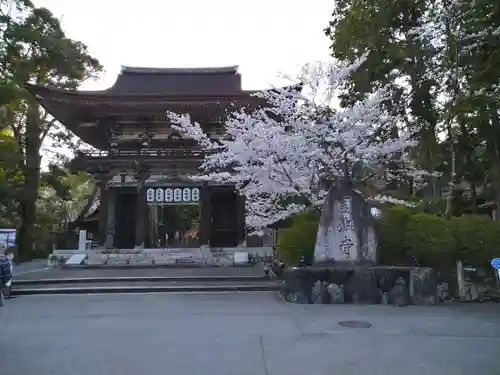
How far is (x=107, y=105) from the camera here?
20.8m

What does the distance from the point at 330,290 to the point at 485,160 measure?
360 inches

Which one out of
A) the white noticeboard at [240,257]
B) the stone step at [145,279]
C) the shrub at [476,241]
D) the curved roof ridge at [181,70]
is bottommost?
the stone step at [145,279]

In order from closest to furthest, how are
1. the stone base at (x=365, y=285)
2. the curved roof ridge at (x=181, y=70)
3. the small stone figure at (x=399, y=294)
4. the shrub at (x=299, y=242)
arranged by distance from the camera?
the small stone figure at (x=399, y=294), the stone base at (x=365, y=285), the shrub at (x=299, y=242), the curved roof ridge at (x=181, y=70)

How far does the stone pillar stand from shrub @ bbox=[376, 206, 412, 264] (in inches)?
516

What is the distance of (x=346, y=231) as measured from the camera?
1116 centimetres

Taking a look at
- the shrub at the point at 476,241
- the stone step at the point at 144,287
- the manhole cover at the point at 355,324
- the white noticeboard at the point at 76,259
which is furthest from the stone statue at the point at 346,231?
the white noticeboard at the point at 76,259

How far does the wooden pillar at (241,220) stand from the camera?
20.5 metres

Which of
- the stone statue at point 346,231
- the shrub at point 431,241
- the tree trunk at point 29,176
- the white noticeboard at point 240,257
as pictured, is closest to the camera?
the shrub at point 431,241

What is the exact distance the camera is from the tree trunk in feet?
80.3

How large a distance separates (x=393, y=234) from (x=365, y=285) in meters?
1.82

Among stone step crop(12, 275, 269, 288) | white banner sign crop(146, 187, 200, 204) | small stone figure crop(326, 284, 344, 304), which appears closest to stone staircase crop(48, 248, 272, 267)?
white banner sign crop(146, 187, 200, 204)

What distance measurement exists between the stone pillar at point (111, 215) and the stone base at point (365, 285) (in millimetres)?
12539

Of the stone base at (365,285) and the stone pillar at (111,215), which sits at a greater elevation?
the stone pillar at (111,215)

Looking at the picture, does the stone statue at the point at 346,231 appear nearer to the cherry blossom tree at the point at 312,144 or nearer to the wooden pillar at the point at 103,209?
the cherry blossom tree at the point at 312,144
